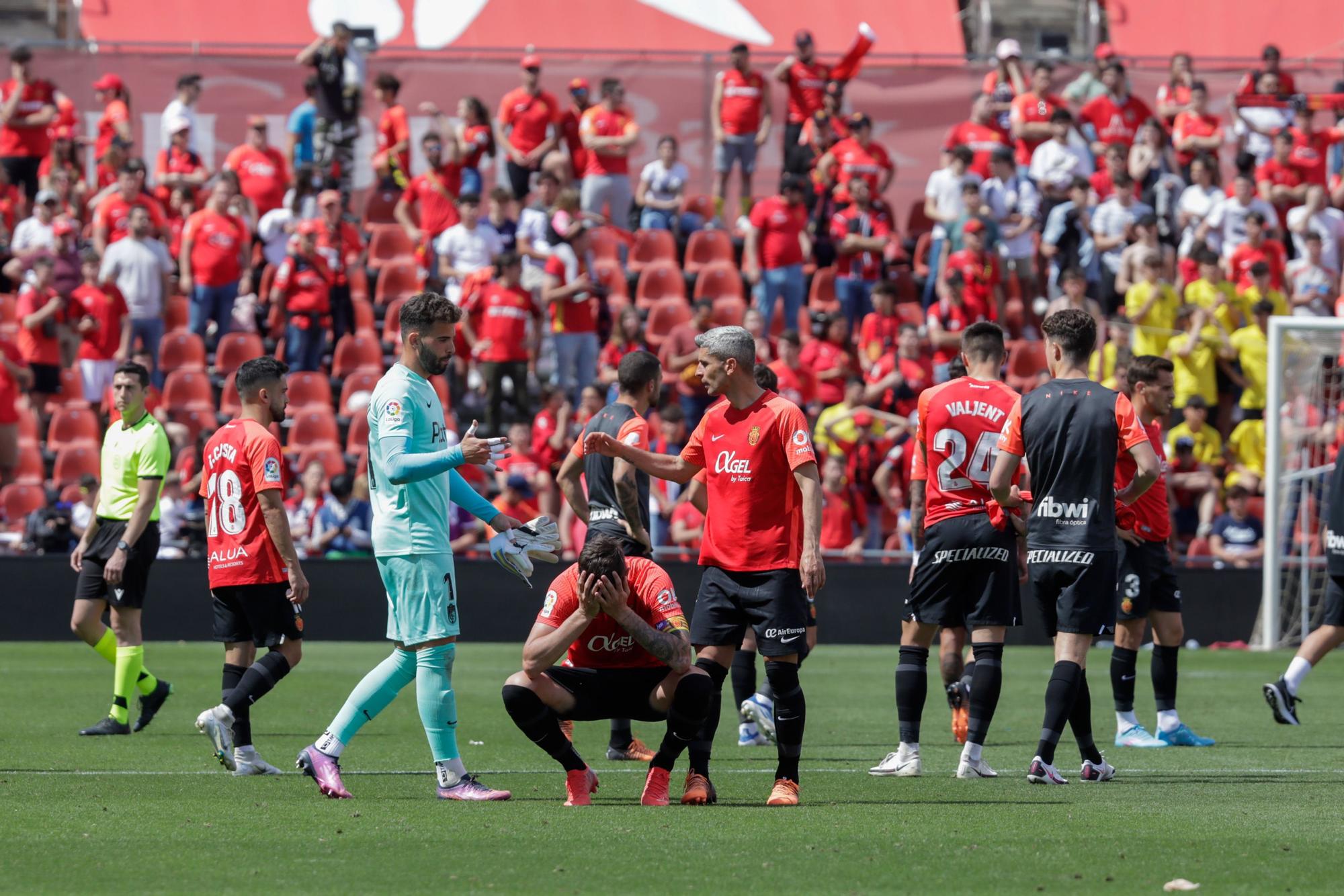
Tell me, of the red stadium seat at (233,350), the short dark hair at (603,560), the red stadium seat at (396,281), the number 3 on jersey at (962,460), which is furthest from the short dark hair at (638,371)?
the red stadium seat at (396,281)

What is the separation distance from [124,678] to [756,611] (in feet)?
15.8

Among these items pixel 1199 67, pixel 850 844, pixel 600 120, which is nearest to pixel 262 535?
pixel 850 844

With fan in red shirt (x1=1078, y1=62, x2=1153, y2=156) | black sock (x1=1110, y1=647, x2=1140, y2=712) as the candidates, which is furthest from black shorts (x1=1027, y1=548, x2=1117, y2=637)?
fan in red shirt (x1=1078, y1=62, x2=1153, y2=156)

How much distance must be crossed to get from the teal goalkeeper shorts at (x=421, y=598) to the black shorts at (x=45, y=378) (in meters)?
14.4

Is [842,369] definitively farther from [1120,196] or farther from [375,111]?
[375,111]

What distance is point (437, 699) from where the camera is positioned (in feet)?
25.0

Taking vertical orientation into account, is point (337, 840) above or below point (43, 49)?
below

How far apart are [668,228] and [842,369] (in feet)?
13.2

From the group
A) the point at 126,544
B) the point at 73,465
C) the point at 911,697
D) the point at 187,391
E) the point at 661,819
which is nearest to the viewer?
the point at 661,819

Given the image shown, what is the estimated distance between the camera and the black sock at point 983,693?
8.50 metres

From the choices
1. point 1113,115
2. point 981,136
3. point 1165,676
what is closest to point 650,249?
point 981,136

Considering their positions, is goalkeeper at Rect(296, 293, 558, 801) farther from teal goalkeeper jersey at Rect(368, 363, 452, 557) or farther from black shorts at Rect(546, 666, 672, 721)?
black shorts at Rect(546, 666, 672, 721)

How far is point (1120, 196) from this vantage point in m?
22.1

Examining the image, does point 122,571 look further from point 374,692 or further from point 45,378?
point 45,378
